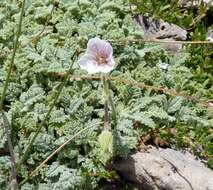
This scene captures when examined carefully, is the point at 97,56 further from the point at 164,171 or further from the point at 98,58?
the point at 164,171

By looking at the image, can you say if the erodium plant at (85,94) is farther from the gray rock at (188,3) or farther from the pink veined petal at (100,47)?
the gray rock at (188,3)

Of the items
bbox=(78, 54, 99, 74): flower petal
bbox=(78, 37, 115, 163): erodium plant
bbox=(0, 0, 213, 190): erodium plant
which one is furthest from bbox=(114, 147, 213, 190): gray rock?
bbox=(78, 54, 99, 74): flower petal

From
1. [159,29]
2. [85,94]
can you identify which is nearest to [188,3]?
[159,29]

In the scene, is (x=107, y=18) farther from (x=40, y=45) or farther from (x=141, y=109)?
(x=141, y=109)

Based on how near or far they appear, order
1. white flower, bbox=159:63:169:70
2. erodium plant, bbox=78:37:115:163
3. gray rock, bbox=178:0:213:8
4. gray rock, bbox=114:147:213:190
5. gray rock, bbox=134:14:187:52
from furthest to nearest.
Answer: gray rock, bbox=178:0:213:8 → gray rock, bbox=134:14:187:52 → white flower, bbox=159:63:169:70 → gray rock, bbox=114:147:213:190 → erodium plant, bbox=78:37:115:163

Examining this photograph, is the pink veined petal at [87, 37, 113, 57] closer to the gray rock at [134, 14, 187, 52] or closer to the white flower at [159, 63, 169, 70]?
the white flower at [159, 63, 169, 70]
